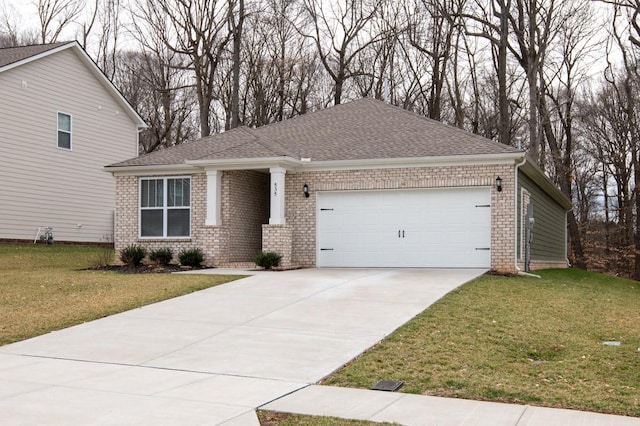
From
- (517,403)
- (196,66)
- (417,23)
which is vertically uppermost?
(417,23)

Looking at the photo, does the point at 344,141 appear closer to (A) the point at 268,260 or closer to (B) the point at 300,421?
(A) the point at 268,260

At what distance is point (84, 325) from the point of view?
1070cm

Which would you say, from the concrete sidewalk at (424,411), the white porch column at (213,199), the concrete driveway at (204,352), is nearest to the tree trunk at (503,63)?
the white porch column at (213,199)

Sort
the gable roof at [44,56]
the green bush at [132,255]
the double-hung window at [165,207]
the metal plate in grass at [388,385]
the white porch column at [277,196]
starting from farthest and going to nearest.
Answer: the gable roof at [44,56] < the double-hung window at [165,207] < the green bush at [132,255] < the white porch column at [277,196] < the metal plate in grass at [388,385]

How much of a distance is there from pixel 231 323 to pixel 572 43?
2904 cm

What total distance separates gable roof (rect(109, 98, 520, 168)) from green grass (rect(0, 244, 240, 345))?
379cm

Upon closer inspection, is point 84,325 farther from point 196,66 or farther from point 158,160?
point 196,66

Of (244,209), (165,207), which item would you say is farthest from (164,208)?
(244,209)

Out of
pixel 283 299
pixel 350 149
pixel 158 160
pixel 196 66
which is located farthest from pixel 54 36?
pixel 283 299

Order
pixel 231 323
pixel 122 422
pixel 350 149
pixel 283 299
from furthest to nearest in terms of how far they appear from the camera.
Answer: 1. pixel 350 149
2. pixel 283 299
3. pixel 231 323
4. pixel 122 422

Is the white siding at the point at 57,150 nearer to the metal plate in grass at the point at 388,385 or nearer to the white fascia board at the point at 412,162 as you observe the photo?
the white fascia board at the point at 412,162

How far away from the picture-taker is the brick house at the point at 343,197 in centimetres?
1731

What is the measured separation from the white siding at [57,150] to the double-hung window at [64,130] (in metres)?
0.21

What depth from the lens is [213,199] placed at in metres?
18.6
